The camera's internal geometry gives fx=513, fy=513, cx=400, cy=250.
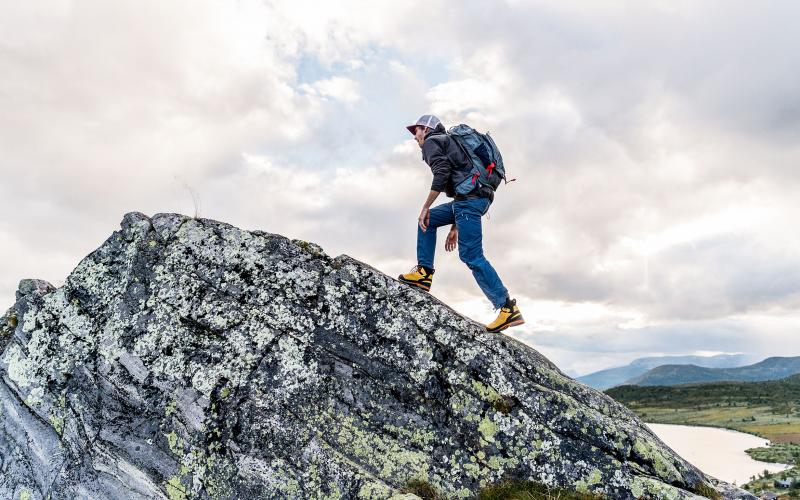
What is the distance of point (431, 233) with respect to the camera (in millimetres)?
12312

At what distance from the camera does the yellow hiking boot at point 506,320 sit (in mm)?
10977

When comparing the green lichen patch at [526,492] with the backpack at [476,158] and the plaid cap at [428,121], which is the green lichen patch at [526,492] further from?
the plaid cap at [428,121]

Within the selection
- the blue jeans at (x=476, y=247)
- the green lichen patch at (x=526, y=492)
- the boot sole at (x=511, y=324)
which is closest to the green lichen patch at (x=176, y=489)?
the green lichen patch at (x=526, y=492)

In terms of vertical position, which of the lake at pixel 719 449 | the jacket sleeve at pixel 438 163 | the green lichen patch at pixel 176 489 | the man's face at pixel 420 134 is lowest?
the lake at pixel 719 449

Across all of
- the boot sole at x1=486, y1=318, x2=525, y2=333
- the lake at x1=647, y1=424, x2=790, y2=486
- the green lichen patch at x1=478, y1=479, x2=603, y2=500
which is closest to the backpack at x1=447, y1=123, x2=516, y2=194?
the boot sole at x1=486, y1=318, x2=525, y2=333

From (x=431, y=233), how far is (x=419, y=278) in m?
1.20

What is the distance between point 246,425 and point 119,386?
2.68 metres

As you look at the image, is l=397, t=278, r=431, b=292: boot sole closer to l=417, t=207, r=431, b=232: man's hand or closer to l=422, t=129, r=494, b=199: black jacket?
l=417, t=207, r=431, b=232: man's hand

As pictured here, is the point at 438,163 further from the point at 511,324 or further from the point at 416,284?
the point at 511,324

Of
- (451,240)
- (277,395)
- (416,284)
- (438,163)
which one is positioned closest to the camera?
(277,395)

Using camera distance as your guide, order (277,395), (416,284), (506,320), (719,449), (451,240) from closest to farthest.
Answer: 1. (277,395)
2. (506,320)
3. (416,284)
4. (451,240)
5. (719,449)

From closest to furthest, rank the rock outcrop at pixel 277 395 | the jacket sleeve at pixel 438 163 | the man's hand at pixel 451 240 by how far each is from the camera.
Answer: the rock outcrop at pixel 277 395 < the jacket sleeve at pixel 438 163 < the man's hand at pixel 451 240

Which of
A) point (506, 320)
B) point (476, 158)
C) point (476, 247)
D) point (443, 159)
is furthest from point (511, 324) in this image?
point (443, 159)

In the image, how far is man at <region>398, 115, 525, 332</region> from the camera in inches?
443
